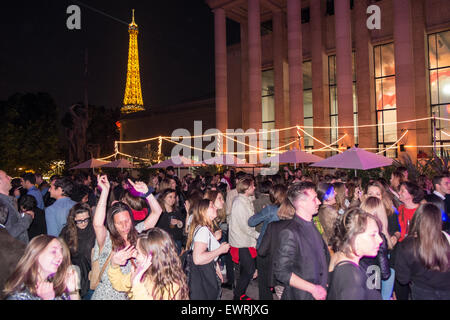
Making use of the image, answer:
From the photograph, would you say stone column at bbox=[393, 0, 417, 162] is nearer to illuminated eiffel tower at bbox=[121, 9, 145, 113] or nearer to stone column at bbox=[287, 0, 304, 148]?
stone column at bbox=[287, 0, 304, 148]

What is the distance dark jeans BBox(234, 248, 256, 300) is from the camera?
5.54 metres

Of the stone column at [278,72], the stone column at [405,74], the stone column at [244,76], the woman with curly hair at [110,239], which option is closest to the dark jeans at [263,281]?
the woman with curly hair at [110,239]

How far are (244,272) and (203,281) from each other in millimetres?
1742

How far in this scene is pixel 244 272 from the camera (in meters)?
5.57

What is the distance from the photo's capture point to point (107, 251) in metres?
3.62

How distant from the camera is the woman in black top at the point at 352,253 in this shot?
8.79ft

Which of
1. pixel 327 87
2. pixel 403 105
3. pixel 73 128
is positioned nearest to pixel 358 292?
pixel 403 105

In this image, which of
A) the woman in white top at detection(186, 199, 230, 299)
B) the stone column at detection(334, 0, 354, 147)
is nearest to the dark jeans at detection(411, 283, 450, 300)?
the woman in white top at detection(186, 199, 230, 299)

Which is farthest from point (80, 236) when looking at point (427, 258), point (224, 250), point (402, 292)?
point (402, 292)

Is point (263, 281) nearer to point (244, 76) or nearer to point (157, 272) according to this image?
point (157, 272)

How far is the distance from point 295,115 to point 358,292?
24.4m

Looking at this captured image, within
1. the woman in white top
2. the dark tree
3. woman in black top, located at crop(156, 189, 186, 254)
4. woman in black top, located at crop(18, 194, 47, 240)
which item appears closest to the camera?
the woman in white top

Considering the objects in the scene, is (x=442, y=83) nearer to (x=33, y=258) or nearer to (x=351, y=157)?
(x=351, y=157)

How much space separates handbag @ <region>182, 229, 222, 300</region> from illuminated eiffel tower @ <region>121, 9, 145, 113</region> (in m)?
84.0
